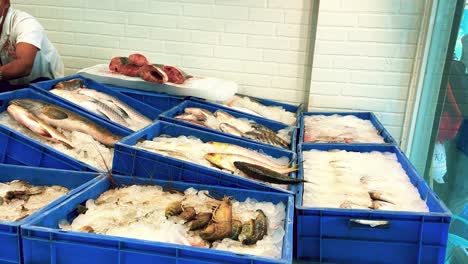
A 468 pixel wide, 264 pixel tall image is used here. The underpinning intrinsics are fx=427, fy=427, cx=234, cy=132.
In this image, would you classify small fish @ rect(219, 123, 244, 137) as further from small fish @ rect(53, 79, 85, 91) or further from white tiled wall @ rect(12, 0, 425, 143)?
white tiled wall @ rect(12, 0, 425, 143)

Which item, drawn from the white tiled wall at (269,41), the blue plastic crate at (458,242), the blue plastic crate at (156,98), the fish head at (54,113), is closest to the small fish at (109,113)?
the fish head at (54,113)

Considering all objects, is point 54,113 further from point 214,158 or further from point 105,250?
point 105,250

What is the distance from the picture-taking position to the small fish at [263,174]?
7.90 ft

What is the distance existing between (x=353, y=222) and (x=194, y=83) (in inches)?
89.7

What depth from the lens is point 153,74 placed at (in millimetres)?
3867

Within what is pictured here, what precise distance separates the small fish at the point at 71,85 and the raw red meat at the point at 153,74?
0.54m

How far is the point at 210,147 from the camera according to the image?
273 centimetres

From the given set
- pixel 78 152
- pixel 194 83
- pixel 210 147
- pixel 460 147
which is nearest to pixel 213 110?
pixel 194 83

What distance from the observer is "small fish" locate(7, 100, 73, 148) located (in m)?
2.70

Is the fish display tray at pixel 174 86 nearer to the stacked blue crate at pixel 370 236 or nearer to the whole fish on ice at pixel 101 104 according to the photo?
the whole fish on ice at pixel 101 104

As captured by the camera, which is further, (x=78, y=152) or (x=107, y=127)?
(x=107, y=127)

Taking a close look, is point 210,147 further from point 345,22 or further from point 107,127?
point 345,22

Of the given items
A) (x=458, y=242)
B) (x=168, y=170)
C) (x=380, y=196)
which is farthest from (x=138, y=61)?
(x=458, y=242)

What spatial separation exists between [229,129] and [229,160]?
2.00ft
